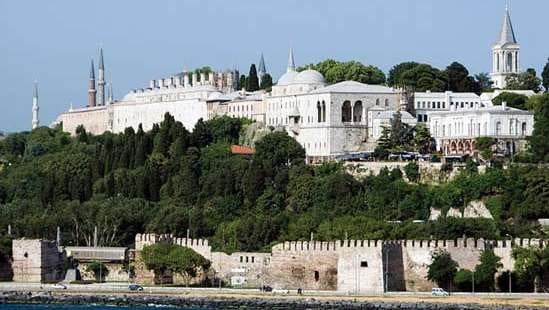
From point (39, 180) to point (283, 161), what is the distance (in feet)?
42.1

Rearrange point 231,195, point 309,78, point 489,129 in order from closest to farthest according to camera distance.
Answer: point 231,195
point 489,129
point 309,78

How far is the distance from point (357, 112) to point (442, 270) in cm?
3269

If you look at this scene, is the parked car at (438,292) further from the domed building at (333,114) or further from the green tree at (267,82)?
the green tree at (267,82)

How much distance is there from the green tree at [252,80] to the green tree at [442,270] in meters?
49.3

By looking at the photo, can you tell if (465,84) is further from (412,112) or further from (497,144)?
(497,144)

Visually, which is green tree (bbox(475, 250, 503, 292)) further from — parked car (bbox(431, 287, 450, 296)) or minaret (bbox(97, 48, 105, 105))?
minaret (bbox(97, 48, 105, 105))

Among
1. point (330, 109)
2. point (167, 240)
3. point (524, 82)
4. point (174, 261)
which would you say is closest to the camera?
point (174, 261)

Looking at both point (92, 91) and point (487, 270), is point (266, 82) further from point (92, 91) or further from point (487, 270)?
point (487, 270)

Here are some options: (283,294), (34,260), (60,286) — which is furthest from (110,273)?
(283,294)

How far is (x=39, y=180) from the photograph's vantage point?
9125 centimetres

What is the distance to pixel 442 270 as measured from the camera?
5928 cm

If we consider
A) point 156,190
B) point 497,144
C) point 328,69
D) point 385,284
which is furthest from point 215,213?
point 328,69

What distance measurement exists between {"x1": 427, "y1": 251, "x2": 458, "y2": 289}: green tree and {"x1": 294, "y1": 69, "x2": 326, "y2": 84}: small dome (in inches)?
1428

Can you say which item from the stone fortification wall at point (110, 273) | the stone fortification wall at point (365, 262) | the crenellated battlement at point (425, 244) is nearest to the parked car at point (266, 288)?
the stone fortification wall at point (365, 262)
